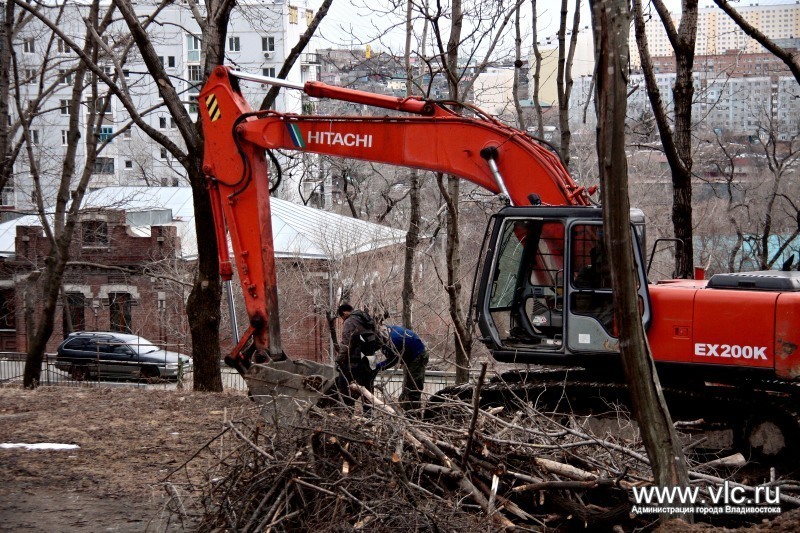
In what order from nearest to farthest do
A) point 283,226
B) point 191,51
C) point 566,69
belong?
point 566,69, point 283,226, point 191,51

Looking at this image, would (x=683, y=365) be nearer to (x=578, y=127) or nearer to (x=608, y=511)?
(x=608, y=511)

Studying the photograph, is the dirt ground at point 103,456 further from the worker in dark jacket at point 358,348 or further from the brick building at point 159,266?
the brick building at point 159,266

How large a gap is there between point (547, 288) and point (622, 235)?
4514 mm

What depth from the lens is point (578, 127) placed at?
42094 mm

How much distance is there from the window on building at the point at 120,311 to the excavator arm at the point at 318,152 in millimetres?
23974

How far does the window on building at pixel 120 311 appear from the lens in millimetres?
33000

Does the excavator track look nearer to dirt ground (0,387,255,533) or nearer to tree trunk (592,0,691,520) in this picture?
dirt ground (0,387,255,533)

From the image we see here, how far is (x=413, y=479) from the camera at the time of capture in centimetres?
626

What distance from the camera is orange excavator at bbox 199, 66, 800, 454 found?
27.8ft

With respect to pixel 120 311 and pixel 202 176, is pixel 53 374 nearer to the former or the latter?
pixel 120 311

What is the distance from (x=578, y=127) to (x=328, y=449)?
37.7 metres

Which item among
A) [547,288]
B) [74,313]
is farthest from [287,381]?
[74,313]

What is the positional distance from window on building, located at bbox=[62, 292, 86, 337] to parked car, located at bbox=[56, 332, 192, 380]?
310 centimetres

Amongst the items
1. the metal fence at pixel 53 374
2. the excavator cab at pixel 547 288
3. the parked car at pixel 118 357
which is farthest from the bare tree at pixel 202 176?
the parked car at pixel 118 357
